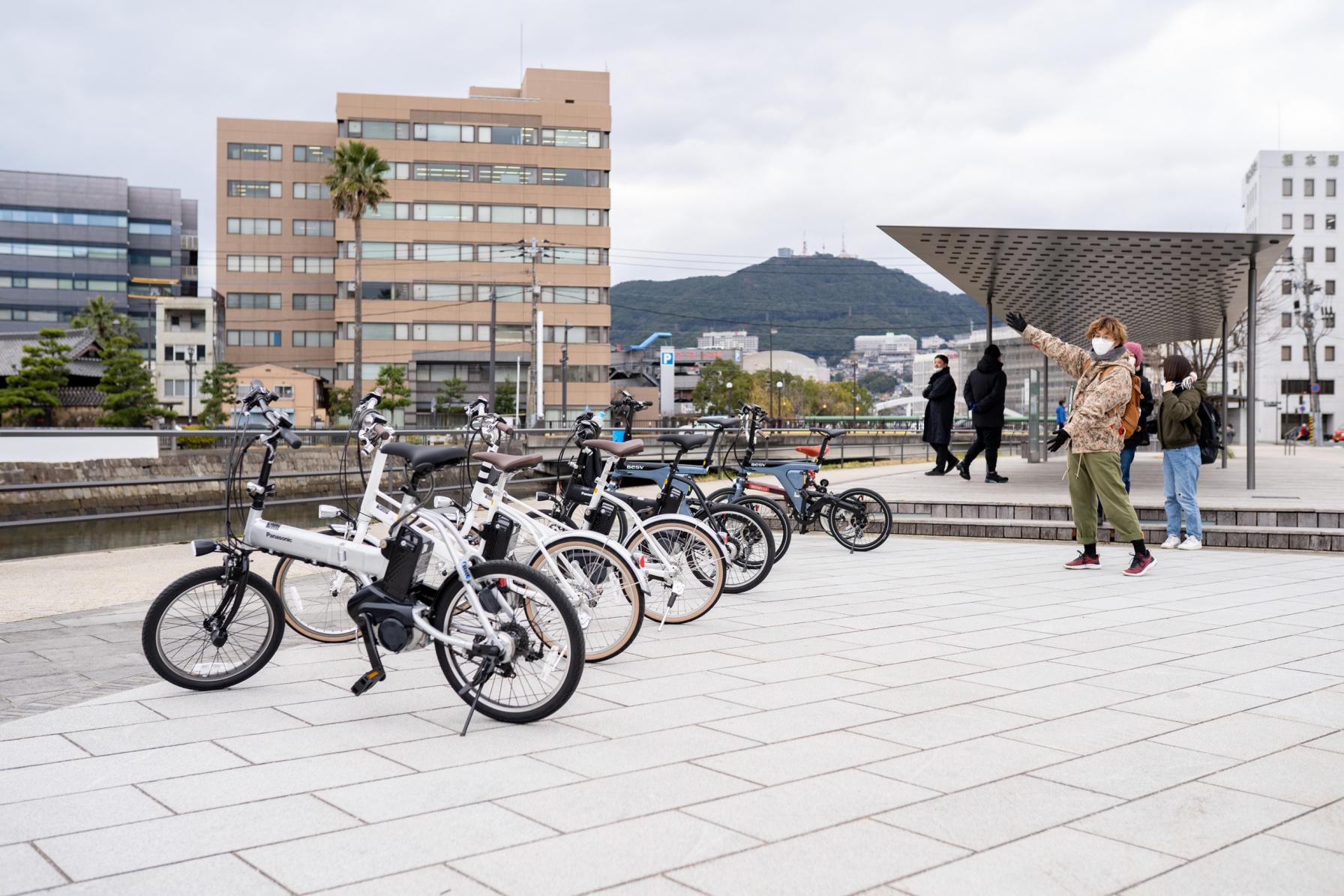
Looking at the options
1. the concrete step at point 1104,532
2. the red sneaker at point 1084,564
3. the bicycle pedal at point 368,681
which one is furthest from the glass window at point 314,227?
the bicycle pedal at point 368,681

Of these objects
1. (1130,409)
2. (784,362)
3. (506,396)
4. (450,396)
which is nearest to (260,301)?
(450,396)

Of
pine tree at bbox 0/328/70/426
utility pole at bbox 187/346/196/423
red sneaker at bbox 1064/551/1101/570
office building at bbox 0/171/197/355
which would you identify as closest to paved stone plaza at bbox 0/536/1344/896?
red sneaker at bbox 1064/551/1101/570

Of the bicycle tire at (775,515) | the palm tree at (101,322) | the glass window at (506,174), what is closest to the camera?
the bicycle tire at (775,515)

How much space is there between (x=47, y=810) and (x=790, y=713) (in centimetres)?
274

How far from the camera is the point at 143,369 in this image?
2234 inches

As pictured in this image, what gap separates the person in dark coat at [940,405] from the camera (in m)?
17.0

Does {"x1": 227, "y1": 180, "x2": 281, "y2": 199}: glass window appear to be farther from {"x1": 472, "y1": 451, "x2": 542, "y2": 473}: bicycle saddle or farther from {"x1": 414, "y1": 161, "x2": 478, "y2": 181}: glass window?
{"x1": 472, "y1": 451, "x2": 542, "y2": 473}: bicycle saddle

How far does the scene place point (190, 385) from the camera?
67.1 metres

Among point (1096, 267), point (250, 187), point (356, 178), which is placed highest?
point (250, 187)

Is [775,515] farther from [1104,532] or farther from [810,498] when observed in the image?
[1104,532]

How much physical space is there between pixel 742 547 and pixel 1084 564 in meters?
3.37

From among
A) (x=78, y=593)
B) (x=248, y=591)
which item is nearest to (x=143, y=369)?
(x=78, y=593)

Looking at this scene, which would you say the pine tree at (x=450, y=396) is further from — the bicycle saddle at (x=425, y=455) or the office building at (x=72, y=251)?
the bicycle saddle at (x=425, y=455)

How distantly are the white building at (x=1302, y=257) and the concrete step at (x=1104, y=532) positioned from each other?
8848cm
